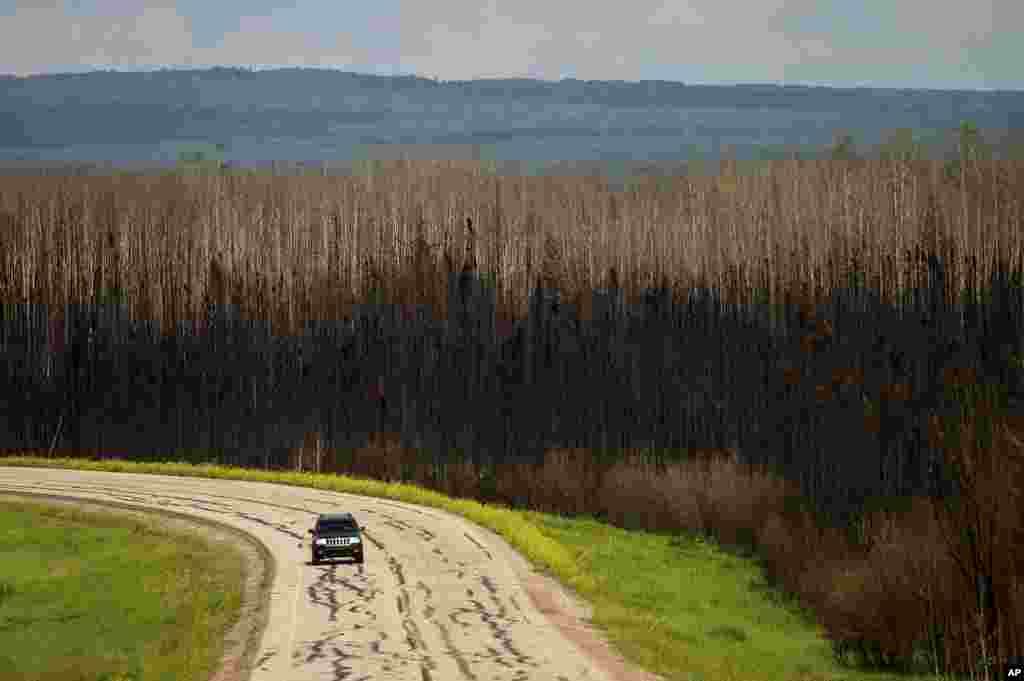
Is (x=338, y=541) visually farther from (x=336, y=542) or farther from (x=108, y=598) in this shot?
(x=108, y=598)

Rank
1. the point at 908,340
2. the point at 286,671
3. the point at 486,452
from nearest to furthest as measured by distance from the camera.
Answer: the point at 286,671 < the point at 908,340 < the point at 486,452

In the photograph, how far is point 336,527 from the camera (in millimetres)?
43312

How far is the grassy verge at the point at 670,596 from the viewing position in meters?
34.9

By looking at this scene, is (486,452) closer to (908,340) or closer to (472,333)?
(472,333)

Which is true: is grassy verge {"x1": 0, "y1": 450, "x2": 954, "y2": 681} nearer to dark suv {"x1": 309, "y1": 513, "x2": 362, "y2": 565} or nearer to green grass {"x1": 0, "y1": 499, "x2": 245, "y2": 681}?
dark suv {"x1": 309, "y1": 513, "x2": 362, "y2": 565}

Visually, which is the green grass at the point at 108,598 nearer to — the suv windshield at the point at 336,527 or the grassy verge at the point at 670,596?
the suv windshield at the point at 336,527

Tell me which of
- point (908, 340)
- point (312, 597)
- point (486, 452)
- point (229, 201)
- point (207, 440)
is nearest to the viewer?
point (312, 597)

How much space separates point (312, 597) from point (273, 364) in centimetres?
4533

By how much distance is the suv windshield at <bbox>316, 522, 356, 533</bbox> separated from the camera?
4313cm

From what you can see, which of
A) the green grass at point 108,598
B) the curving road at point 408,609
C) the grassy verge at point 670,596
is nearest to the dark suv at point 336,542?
the curving road at point 408,609

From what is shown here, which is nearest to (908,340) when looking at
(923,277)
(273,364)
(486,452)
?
(923,277)

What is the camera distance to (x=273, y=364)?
83.0 meters

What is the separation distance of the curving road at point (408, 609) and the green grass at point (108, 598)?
122 centimetres

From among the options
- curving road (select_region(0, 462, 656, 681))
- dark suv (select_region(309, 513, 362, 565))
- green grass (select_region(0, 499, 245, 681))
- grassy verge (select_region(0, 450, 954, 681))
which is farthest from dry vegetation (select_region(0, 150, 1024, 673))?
green grass (select_region(0, 499, 245, 681))
